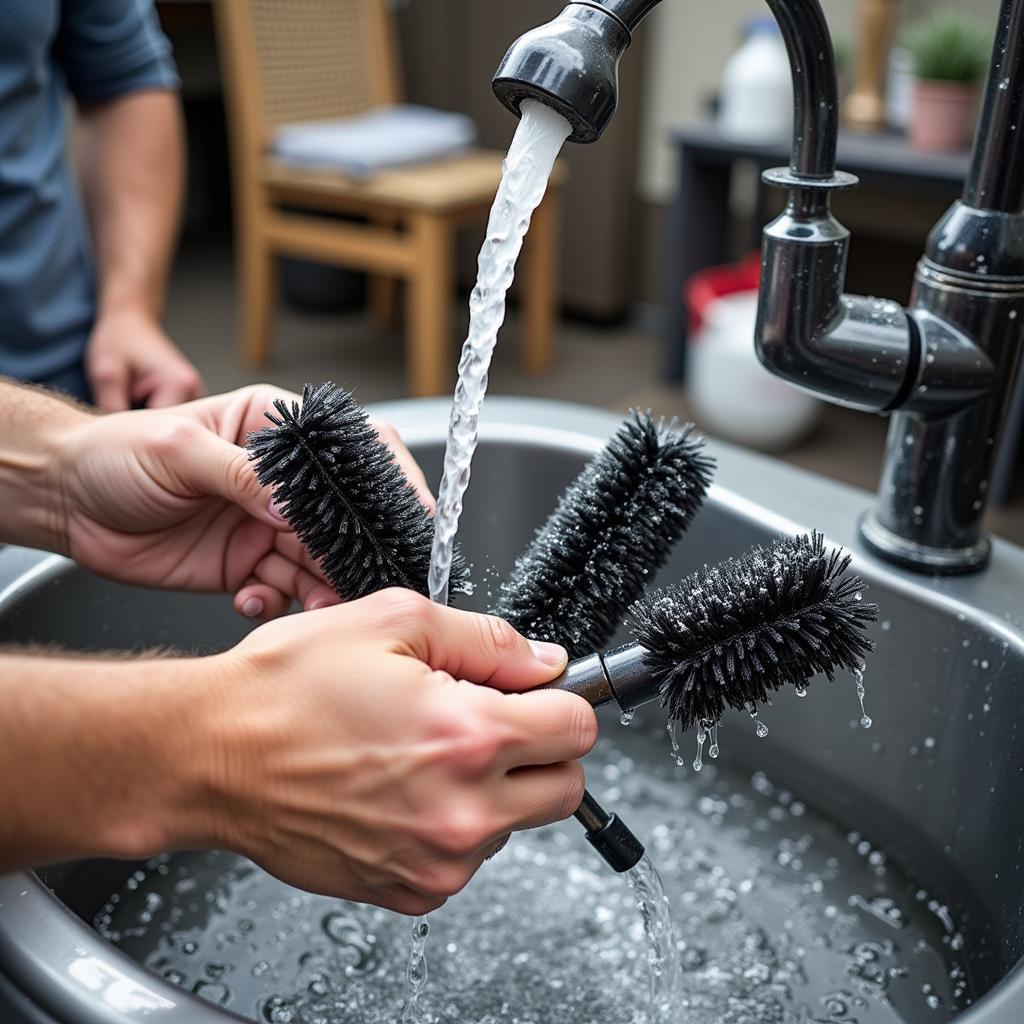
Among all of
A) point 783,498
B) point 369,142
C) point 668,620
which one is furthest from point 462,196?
point 668,620

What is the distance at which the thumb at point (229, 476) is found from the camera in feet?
1.77

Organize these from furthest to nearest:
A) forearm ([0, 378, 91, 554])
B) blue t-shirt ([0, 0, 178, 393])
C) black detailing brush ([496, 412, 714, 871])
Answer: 1. blue t-shirt ([0, 0, 178, 393])
2. forearm ([0, 378, 91, 554])
3. black detailing brush ([496, 412, 714, 871])

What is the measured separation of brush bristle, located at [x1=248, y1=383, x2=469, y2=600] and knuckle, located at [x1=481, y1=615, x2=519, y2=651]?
0.19ft

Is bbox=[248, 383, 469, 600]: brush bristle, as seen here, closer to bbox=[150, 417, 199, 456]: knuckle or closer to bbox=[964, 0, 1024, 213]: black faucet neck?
bbox=[150, 417, 199, 456]: knuckle

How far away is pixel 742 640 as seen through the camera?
393 mm

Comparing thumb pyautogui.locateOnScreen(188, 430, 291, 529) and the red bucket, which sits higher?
thumb pyautogui.locateOnScreen(188, 430, 291, 529)

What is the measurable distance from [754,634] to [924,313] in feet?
0.84

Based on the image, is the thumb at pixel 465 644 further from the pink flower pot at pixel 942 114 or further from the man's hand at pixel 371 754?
the pink flower pot at pixel 942 114

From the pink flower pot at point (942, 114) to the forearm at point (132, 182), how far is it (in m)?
1.33

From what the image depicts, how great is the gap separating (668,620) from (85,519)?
37cm

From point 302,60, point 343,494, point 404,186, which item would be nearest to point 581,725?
point 343,494

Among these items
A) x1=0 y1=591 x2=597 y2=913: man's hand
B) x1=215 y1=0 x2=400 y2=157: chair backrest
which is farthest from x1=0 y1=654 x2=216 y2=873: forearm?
x1=215 y1=0 x2=400 y2=157: chair backrest

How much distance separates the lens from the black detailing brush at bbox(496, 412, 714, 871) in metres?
0.46

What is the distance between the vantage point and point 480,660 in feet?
1.31
